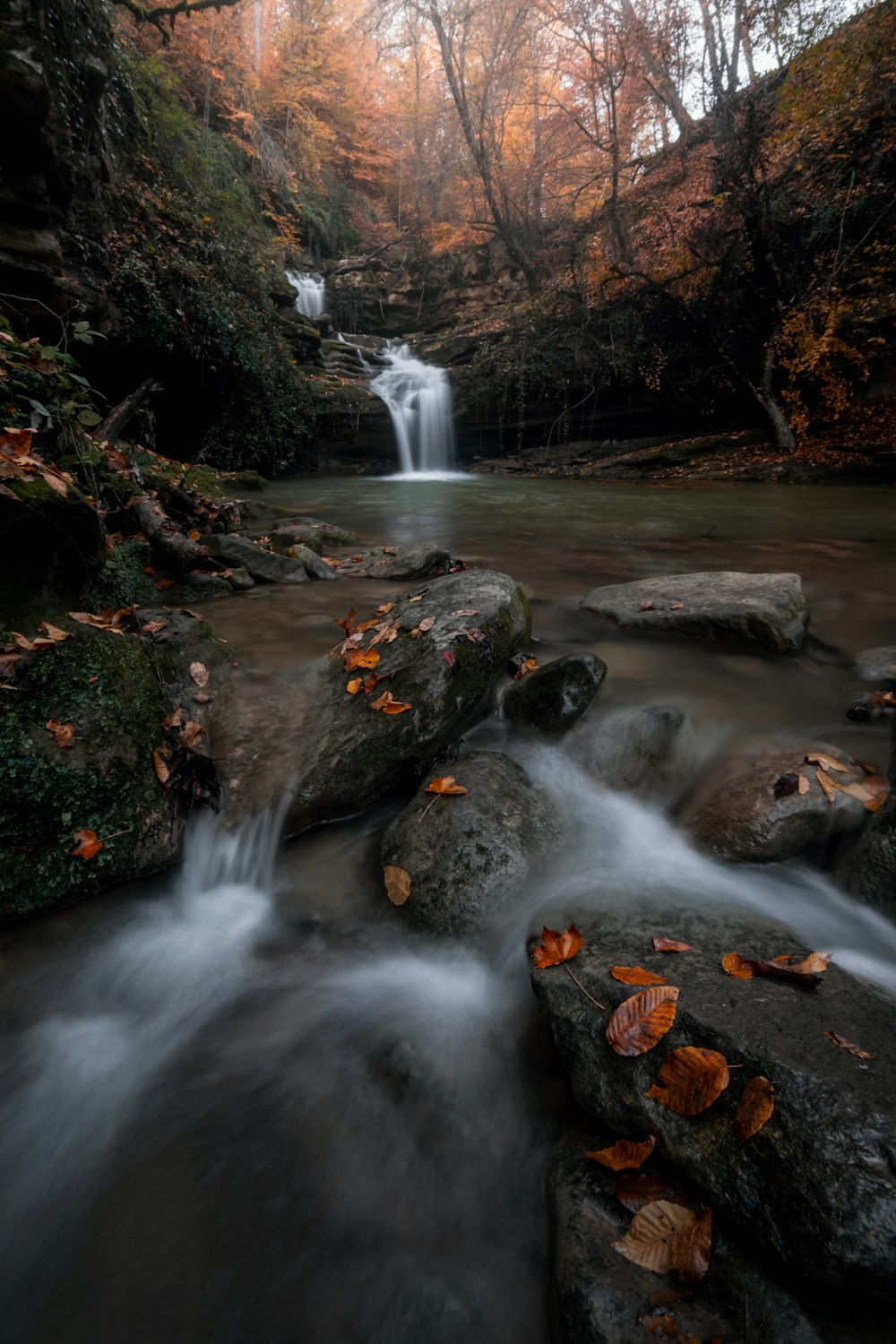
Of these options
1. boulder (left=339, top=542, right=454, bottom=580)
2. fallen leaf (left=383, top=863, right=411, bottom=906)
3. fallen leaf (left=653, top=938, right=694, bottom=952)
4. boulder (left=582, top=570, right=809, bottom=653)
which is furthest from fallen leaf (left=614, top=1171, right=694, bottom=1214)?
boulder (left=339, top=542, right=454, bottom=580)

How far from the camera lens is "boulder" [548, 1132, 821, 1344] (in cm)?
111

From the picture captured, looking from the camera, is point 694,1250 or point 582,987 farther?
point 582,987

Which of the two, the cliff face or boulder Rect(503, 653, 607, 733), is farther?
the cliff face

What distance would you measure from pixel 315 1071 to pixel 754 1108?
1.23 meters

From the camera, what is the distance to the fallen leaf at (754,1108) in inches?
50.0

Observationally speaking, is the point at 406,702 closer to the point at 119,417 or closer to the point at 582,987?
the point at 582,987

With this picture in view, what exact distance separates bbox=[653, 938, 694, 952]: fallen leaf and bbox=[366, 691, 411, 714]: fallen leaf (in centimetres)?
146

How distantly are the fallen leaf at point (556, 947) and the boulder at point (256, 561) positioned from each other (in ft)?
12.8

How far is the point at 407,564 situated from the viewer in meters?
5.33

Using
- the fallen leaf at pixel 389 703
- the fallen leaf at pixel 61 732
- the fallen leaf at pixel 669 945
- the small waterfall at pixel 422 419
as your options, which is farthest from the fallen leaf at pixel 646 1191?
the small waterfall at pixel 422 419

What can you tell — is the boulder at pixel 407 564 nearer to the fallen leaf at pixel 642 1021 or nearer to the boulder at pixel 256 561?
the boulder at pixel 256 561

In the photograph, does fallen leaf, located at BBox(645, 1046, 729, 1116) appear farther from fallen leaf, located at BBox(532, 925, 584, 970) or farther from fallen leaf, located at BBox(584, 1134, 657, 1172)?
fallen leaf, located at BBox(532, 925, 584, 970)

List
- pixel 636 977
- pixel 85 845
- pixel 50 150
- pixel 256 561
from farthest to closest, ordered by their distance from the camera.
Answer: pixel 50 150 → pixel 256 561 → pixel 85 845 → pixel 636 977

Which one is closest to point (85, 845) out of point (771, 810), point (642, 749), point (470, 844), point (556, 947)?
point (470, 844)
